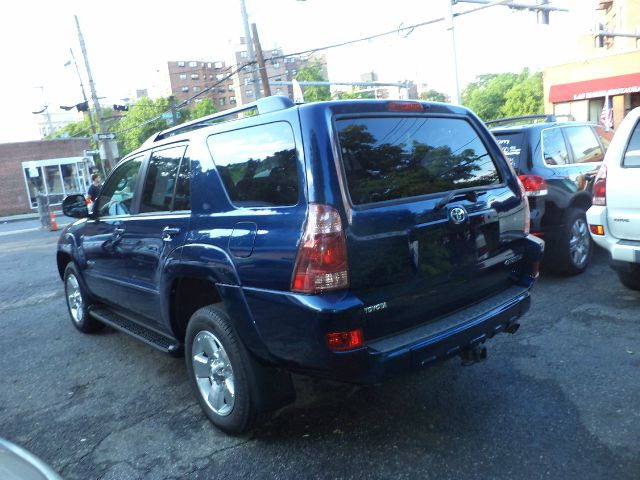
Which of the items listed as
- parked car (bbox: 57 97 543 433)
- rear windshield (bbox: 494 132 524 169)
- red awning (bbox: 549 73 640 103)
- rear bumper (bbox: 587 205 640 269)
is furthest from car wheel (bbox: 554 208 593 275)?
red awning (bbox: 549 73 640 103)

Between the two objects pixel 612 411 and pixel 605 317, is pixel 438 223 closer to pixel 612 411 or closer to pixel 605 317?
pixel 612 411

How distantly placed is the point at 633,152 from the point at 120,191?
4.65 meters

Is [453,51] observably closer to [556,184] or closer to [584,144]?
[584,144]

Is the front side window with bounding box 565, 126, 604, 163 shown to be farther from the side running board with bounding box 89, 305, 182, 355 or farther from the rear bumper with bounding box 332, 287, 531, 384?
the side running board with bounding box 89, 305, 182, 355

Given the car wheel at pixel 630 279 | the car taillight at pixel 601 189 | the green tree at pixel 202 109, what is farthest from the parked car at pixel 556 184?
the green tree at pixel 202 109

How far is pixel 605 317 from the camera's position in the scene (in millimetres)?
4840

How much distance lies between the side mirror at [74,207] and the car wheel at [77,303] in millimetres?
644

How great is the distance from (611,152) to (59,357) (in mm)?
5597

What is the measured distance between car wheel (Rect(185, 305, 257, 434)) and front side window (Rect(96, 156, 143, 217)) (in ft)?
5.05

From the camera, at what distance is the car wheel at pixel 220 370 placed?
3088 mm

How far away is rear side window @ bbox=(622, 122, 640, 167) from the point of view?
491 centimetres

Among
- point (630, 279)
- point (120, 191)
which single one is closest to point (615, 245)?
point (630, 279)

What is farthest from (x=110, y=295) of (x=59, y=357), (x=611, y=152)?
(x=611, y=152)

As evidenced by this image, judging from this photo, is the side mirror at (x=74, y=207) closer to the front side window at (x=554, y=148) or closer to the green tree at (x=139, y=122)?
the front side window at (x=554, y=148)
